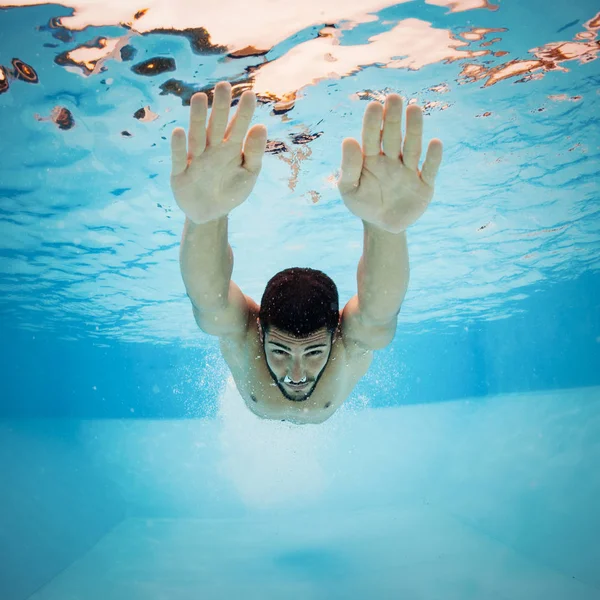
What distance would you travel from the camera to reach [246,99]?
134 inches

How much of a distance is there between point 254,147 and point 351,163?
0.73 metres

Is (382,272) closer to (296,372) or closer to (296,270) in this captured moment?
(296,270)

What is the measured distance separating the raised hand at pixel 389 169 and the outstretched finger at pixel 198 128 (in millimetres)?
1017

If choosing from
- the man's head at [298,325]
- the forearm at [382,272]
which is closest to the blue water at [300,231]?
the man's head at [298,325]

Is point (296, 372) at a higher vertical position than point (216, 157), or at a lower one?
lower

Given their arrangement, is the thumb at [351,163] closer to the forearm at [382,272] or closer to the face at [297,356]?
the forearm at [382,272]

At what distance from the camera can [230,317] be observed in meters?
4.73

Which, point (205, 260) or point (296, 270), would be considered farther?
point (296, 270)

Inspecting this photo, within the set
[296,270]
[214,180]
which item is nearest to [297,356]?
[296,270]

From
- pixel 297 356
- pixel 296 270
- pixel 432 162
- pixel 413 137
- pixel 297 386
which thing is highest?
pixel 296 270

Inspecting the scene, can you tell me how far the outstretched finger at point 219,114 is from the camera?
133 inches

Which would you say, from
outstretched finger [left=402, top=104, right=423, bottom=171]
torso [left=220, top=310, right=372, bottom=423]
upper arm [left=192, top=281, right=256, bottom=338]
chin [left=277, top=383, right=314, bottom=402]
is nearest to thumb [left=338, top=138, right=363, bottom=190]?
outstretched finger [left=402, top=104, right=423, bottom=171]

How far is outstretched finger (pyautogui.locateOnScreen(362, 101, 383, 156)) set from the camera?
10.8 ft

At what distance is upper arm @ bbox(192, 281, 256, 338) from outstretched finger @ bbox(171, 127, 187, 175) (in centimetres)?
134
